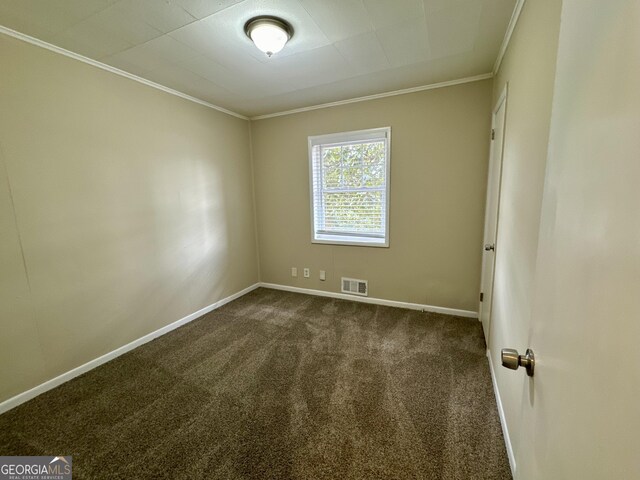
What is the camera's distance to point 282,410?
1.77m

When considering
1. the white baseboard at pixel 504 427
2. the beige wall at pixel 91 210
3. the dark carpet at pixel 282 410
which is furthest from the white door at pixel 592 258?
the beige wall at pixel 91 210

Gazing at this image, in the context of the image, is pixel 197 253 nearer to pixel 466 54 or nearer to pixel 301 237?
pixel 301 237

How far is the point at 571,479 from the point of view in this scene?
0.48 m

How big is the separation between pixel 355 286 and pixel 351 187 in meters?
1.28

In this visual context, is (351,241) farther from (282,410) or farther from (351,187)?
(282,410)

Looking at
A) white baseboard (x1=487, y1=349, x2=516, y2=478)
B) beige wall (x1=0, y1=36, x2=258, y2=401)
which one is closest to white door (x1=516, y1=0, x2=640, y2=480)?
white baseboard (x1=487, y1=349, x2=516, y2=478)

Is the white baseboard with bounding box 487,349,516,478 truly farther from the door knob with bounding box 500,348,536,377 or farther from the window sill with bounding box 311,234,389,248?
the window sill with bounding box 311,234,389,248

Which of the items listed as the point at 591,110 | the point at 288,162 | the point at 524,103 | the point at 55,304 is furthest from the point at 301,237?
the point at 591,110

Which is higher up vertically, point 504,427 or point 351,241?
point 351,241

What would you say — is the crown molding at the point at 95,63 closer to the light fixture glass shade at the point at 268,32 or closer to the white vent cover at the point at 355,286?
the light fixture glass shade at the point at 268,32

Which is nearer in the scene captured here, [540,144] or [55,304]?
[540,144]

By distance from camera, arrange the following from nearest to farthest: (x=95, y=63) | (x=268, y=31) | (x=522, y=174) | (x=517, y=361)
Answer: (x=517, y=361)
(x=522, y=174)
(x=268, y=31)
(x=95, y=63)

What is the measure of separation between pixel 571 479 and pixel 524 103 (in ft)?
5.56

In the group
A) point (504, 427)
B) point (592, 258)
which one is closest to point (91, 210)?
point (592, 258)
